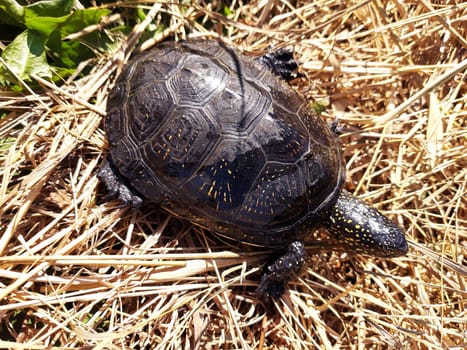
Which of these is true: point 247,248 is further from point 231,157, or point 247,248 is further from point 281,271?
point 231,157

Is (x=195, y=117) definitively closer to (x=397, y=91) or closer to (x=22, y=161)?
(x=22, y=161)

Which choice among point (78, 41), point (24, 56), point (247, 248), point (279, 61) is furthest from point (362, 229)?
point (24, 56)

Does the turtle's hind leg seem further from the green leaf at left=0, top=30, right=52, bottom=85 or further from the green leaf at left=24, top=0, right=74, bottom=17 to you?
the green leaf at left=24, top=0, right=74, bottom=17

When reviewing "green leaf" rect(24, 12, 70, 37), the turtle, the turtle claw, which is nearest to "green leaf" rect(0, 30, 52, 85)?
"green leaf" rect(24, 12, 70, 37)

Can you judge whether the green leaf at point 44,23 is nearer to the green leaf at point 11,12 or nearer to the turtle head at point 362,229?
the green leaf at point 11,12

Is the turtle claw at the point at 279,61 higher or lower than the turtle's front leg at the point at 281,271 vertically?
higher

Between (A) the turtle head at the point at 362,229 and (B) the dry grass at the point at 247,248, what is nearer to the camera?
(B) the dry grass at the point at 247,248

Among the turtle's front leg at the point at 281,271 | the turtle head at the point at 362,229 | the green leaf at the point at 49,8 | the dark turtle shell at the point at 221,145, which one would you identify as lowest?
the turtle's front leg at the point at 281,271

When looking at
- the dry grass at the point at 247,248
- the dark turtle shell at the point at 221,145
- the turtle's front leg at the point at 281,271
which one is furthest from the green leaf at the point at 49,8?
the turtle's front leg at the point at 281,271
